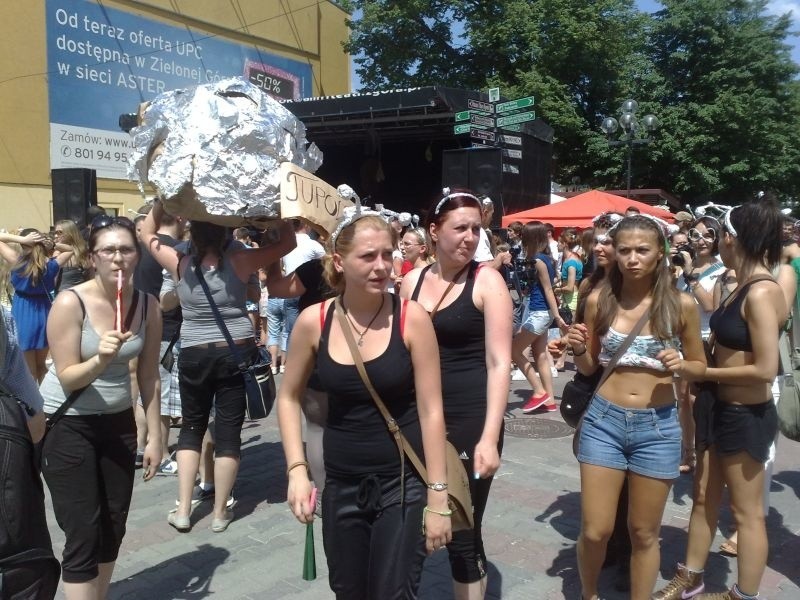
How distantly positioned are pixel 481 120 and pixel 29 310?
875 centimetres

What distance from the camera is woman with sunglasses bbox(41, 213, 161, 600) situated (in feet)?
10.7


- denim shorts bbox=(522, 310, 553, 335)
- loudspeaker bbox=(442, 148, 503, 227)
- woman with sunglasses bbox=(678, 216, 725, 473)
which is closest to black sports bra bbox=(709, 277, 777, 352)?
woman with sunglasses bbox=(678, 216, 725, 473)

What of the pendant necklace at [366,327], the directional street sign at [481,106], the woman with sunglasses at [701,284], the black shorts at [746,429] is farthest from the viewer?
the directional street sign at [481,106]

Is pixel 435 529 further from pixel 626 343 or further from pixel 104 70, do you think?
Answer: pixel 104 70

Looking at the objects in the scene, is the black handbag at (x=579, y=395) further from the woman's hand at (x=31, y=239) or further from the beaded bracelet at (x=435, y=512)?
the woman's hand at (x=31, y=239)

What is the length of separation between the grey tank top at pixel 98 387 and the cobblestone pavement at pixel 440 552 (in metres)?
1.15

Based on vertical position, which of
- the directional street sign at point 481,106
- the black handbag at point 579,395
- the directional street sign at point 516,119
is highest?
the directional street sign at point 481,106

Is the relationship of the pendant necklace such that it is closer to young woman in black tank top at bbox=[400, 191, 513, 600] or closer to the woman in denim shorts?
young woman in black tank top at bbox=[400, 191, 513, 600]

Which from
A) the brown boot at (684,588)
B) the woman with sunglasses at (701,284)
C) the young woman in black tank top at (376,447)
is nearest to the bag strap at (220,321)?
the young woman in black tank top at (376,447)

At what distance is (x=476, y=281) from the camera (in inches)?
125

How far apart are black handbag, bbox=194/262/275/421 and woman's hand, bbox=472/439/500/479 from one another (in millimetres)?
1959

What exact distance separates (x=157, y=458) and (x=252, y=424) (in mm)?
3592

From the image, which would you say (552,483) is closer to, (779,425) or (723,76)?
(779,425)

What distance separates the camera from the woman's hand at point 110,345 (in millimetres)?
3129
